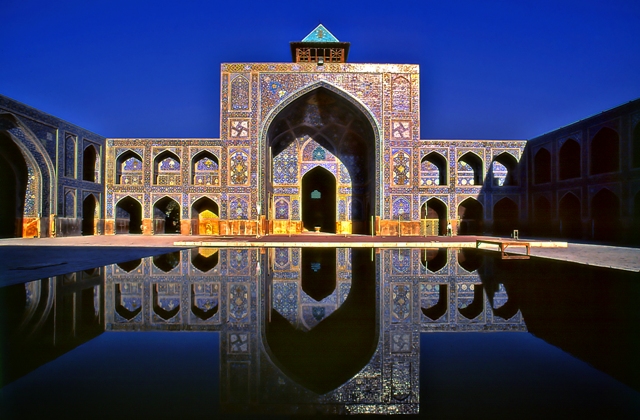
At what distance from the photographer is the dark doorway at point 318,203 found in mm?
27609

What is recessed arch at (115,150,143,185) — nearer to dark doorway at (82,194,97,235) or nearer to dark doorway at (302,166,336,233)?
dark doorway at (82,194,97,235)

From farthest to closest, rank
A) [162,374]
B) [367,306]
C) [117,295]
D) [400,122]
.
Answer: [400,122] < [117,295] < [367,306] < [162,374]

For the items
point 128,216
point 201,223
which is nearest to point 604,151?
point 201,223

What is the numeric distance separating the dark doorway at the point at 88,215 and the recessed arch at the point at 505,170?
20565mm

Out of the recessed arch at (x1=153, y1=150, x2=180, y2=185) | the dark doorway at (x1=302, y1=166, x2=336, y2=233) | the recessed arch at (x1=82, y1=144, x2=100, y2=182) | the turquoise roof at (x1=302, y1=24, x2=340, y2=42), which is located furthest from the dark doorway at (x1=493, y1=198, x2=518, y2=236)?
the recessed arch at (x1=82, y1=144, x2=100, y2=182)

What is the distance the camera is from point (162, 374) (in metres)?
2.07

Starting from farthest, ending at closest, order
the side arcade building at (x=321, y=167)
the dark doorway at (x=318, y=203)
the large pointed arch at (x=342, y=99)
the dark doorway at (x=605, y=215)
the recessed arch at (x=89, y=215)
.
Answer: the dark doorway at (x=318, y=203), the recessed arch at (x=89, y=215), the large pointed arch at (x=342, y=99), the side arcade building at (x=321, y=167), the dark doorway at (x=605, y=215)

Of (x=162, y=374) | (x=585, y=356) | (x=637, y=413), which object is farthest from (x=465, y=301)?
(x=162, y=374)

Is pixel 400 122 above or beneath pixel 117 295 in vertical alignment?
above

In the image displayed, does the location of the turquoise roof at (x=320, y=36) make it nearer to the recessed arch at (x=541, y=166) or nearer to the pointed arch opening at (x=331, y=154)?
the pointed arch opening at (x=331, y=154)

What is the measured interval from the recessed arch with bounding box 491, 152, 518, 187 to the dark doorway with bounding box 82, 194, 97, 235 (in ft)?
67.5

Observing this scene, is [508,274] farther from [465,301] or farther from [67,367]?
[67,367]

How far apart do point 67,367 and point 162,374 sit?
0.53 metres

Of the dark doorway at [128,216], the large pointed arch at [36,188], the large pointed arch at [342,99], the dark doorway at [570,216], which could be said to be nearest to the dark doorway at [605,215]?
the dark doorway at [570,216]
